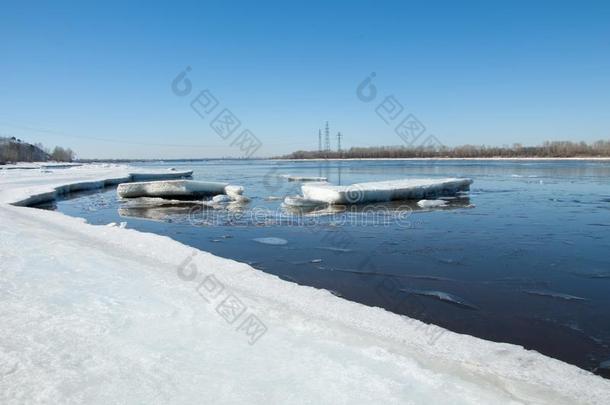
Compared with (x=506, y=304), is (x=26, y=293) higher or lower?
higher

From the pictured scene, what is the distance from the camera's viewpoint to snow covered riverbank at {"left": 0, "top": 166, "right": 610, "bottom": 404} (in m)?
2.53

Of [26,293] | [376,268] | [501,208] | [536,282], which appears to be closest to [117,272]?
[26,293]

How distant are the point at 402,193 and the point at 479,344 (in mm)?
12021

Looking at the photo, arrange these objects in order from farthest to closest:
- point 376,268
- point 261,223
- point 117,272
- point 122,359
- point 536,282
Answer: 1. point 261,223
2. point 376,268
3. point 536,282
4. point 117,272
5. point 122,359

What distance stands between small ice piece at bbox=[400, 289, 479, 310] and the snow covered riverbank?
1171 mm

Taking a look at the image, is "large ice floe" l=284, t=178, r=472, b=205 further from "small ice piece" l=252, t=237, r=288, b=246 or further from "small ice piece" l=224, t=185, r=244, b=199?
"small ice piece" l=252, t=237, r=288, b=246

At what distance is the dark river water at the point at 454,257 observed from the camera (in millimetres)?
4281

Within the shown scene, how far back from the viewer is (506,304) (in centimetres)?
475

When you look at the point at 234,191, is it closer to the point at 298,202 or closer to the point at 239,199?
the point at 239,199

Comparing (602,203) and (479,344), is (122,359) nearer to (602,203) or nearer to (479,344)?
(479,344)

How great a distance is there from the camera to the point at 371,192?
47.4 feet

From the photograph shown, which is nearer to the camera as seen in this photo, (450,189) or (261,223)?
(261,223)

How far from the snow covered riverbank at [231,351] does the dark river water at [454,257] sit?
0.86m

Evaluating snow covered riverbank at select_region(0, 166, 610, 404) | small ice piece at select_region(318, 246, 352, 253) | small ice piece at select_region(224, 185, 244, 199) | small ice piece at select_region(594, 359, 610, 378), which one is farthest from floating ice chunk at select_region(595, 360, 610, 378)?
small ice piece at select_region(224, 185, 244, 199)
